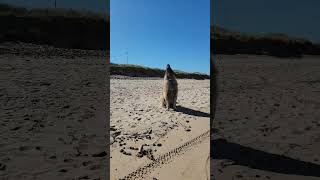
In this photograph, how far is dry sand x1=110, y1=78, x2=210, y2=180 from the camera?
5.27 metres

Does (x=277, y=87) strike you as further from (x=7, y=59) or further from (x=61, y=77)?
(x=7, y=59)

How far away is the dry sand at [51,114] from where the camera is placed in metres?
5.14

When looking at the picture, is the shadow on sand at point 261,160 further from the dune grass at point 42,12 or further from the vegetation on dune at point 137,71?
the vegetation on dune at point 137,71

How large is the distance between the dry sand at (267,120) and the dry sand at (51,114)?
176 centimetres

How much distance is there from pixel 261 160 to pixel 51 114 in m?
3.79

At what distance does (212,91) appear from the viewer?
6.43m

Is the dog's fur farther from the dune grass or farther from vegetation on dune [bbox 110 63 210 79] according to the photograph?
vegetation on dune [bbox 110 63 210 79]

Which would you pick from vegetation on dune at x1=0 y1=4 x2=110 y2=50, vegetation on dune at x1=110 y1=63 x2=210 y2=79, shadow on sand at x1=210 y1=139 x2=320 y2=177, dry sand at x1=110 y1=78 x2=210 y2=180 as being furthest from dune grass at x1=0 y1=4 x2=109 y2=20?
vegetation on dune at x1=110 y1=63 x2=210 y2=79

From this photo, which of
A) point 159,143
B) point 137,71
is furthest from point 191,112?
point 137,71

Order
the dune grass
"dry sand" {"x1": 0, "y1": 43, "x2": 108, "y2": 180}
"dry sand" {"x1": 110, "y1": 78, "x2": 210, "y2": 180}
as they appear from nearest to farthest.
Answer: "dry sand" {"x1": 0, "y1": 43, "x2": 108, "y2": 180} → "dry sand" {"x1": 110, "y1": 78, "x2": 210, "y2": 180} → the dune grass

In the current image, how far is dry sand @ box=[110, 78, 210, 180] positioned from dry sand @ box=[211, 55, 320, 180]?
29cm

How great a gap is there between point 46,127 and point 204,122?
3.08 meters

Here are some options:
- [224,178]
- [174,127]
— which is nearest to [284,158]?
[224,178]

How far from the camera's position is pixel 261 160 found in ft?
19.2
